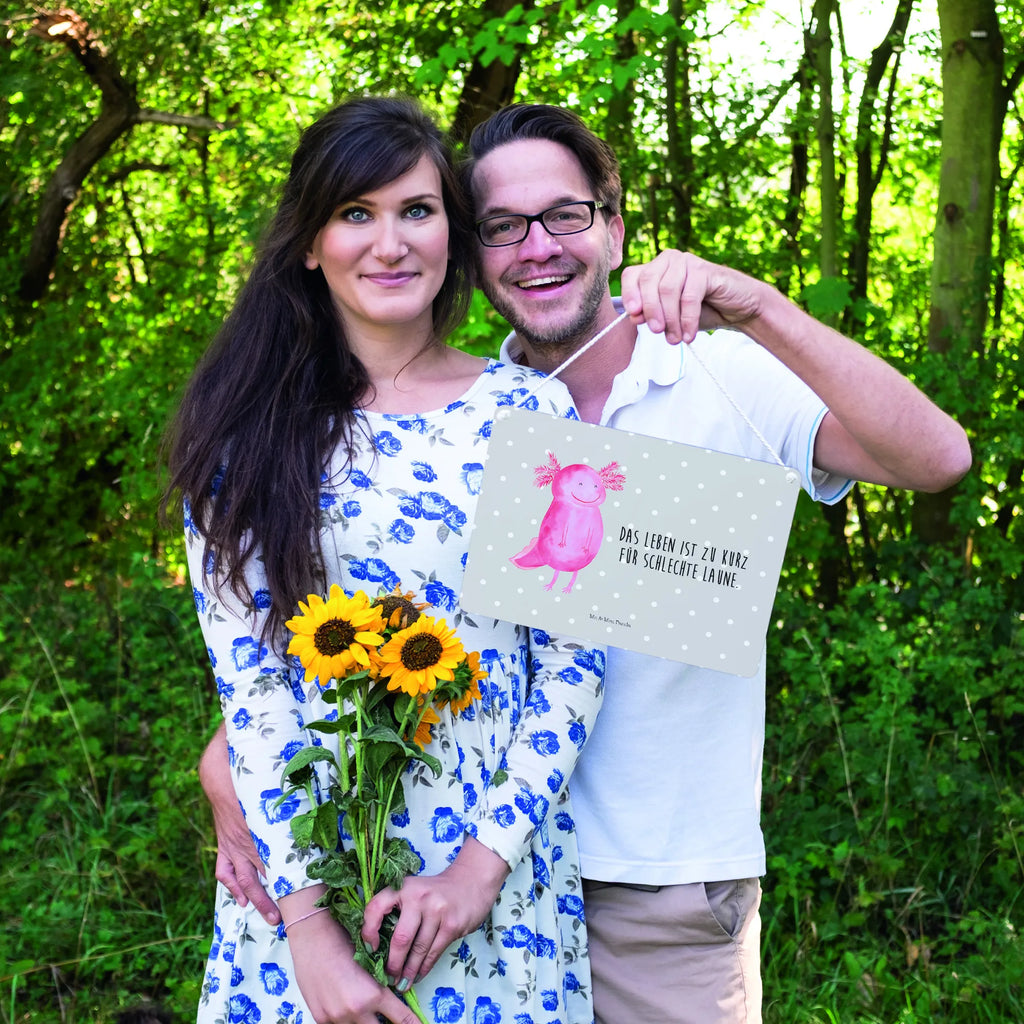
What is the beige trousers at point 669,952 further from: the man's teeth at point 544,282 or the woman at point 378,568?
the man's teeth at point 544,282

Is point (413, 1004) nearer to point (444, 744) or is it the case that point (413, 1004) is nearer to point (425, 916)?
point (425, 916)

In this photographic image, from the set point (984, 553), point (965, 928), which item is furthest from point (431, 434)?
point (984, 553)

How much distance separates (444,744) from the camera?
5.92 feet

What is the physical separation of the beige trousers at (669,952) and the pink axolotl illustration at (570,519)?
68cm

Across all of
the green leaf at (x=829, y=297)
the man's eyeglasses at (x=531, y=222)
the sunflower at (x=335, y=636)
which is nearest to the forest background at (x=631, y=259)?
the green leaf at (x=829, y=297)

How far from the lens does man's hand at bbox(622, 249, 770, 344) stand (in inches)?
64.2

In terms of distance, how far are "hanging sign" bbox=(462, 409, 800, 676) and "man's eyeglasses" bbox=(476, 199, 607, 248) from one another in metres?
0.66

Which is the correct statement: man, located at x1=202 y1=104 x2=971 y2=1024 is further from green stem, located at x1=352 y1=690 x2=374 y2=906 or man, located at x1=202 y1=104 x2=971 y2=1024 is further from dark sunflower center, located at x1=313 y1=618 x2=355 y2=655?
dark sunflower center, located at x1=313 y1=618 x2=355 y2=655

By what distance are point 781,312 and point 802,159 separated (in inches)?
174

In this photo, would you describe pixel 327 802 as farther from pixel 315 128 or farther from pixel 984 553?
pixel 984 553

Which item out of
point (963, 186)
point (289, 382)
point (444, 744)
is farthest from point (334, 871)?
point (963, 186)

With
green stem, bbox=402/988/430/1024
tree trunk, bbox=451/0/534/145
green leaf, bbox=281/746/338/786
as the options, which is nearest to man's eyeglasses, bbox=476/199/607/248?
green leaf, bbox=281/746/338/786

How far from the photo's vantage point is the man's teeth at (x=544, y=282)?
7.06 feet

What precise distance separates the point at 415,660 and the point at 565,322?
848 mm
